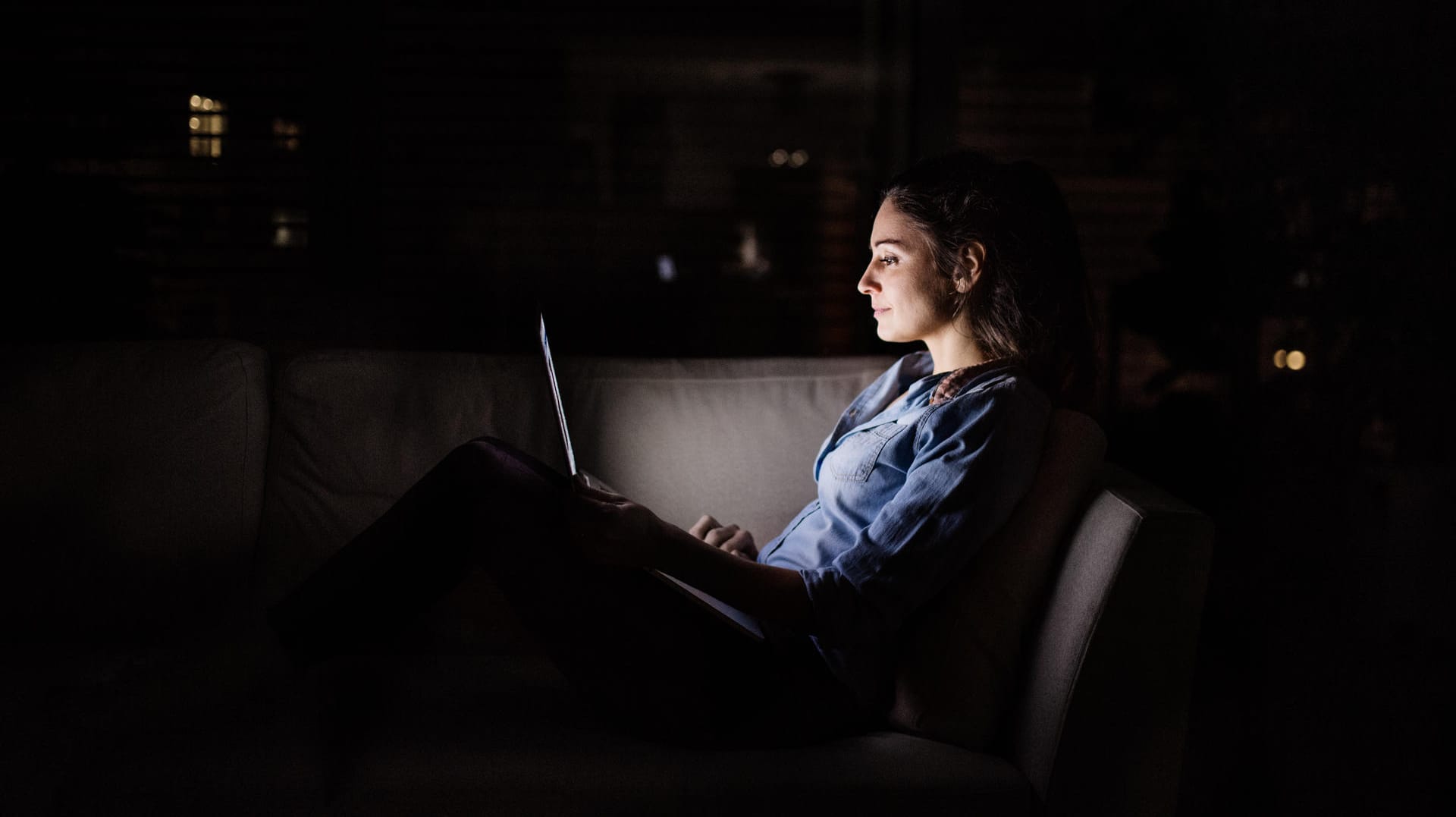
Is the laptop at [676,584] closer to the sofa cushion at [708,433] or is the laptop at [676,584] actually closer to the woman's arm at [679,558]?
the woman's arm at [679,558]

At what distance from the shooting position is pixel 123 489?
1640 millimetres

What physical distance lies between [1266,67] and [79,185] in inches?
111

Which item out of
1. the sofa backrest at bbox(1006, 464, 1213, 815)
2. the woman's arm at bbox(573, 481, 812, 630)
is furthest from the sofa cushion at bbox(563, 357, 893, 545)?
the sofa backrest at bbox(1006, 464, 1213, 815)

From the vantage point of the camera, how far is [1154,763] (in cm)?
117

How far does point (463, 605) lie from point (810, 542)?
0.62 metres

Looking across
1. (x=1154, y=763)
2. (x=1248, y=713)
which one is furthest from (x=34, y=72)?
(x=1248, y=713)

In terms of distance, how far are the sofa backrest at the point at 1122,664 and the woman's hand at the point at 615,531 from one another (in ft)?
1.55

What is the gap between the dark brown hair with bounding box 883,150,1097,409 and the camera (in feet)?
4.55

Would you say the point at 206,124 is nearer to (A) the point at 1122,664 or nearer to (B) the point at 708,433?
(B) the point at 708,433

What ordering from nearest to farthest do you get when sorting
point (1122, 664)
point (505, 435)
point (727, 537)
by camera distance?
point (1122, 664)
point (727, 537)
point (505, 435)

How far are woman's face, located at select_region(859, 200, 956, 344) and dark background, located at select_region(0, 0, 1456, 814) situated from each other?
3.28ft

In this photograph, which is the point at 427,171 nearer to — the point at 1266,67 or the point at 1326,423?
the point at 1266,67

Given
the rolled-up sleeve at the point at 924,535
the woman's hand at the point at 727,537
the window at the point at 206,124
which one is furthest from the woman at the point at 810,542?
the window at the point at 206,124

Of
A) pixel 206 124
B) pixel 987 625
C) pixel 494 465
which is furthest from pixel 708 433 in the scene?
pixel 206 124
